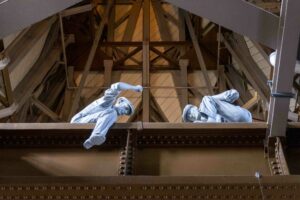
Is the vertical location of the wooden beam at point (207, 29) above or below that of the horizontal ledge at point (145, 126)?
below

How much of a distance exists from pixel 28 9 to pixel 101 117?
1.56 m

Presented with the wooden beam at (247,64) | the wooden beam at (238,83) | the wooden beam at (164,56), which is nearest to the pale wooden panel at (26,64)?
the wooden beam at (164,56)

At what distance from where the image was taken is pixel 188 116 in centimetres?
692

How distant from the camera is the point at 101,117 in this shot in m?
6.26

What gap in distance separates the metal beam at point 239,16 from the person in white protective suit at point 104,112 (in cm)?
162

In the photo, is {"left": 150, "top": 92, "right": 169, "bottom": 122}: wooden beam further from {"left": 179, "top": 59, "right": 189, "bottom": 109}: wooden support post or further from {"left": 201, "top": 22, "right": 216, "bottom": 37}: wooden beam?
{"left": 201, "top": 22, "right": 216, "bottom": 37}: wooden beam

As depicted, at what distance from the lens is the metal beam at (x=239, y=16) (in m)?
5.05

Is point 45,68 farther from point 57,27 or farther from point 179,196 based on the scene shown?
point 179,196

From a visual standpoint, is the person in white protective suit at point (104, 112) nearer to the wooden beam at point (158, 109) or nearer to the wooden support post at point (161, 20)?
the wooden beam at point (158, 109)

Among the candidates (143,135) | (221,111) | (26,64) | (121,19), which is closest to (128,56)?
(121,19)

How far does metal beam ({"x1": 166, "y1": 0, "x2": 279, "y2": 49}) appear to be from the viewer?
199 inches

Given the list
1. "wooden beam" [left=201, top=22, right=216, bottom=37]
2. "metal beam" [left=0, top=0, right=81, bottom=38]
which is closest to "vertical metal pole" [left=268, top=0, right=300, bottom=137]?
"metal beam" [left=0, top=0, right=81, bottom=38]

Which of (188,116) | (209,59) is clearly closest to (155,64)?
(209,59)

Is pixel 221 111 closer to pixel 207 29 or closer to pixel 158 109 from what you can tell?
pixel 158 109
